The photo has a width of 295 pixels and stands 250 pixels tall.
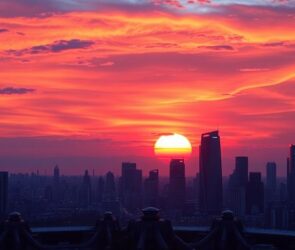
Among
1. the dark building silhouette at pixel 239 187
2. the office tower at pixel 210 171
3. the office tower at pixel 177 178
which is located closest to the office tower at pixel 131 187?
the office tower at pixel 177 178

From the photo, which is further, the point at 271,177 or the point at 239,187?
the point at 271,177

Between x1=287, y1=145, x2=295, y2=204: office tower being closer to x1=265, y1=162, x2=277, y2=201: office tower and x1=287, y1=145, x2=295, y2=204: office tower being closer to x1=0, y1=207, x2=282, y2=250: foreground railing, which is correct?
x1=265, y1=162, x2=277, y2=201: office tower

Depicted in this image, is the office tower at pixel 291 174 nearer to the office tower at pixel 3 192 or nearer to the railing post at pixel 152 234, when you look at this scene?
the office tower at pixel 3 192

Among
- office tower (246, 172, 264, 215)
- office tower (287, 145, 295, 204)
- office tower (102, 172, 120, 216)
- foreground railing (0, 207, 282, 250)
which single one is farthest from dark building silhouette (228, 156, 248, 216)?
foreground railing (0, 207, 282, 250)

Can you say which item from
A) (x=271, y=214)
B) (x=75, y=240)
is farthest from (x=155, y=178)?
(x=75, y=240)

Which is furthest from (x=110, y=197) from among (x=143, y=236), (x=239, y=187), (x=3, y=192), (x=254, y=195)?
(x=143, y=236)

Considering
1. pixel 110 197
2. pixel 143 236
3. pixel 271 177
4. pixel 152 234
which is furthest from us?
pixel 271 177

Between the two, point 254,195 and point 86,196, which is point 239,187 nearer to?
point 254,195

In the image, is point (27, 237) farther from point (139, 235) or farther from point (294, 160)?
point (294, 160)
